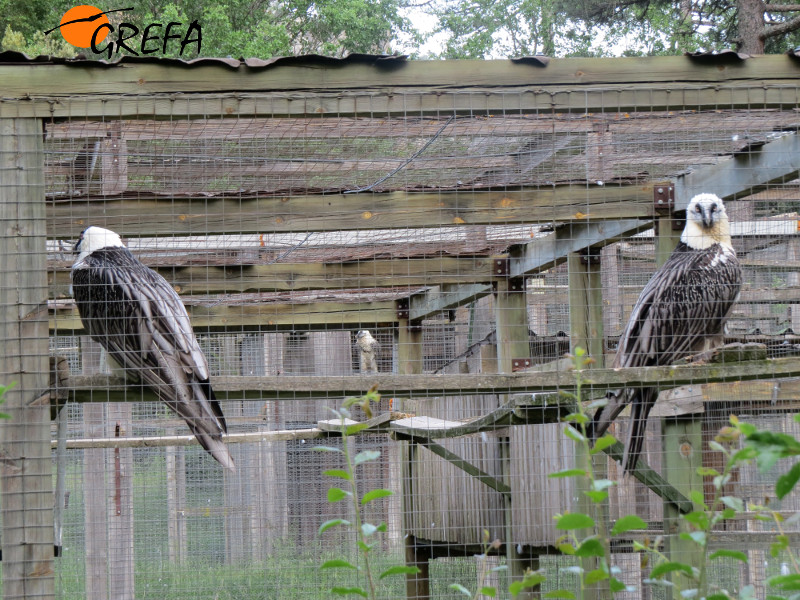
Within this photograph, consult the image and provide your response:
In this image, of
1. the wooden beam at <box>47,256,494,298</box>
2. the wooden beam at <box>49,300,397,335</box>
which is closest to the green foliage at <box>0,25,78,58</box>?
the wooden beam at <box>49,300,397,335</box>

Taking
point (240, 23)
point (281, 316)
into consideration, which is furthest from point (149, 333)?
point (240, 23)

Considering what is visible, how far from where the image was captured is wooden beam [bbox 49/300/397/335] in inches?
281

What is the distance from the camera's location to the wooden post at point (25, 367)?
3.11 metres

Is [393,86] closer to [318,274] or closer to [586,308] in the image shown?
[586,308]

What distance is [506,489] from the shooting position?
5793mm

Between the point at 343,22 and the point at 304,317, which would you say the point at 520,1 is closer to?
the point at 343,22

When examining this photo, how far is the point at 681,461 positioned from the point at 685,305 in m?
1.12

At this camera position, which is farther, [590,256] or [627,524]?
[590,256]

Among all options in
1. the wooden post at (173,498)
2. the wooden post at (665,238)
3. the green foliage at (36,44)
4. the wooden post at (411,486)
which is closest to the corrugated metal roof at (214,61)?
the wooden post at (665,238)

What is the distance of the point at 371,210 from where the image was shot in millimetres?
4559

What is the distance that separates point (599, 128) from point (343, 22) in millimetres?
11913

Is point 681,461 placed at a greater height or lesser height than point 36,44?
lesser

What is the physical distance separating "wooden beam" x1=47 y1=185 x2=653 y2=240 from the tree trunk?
9.33 metres

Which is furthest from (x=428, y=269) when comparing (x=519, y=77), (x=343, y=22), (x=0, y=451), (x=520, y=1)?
(x=520, y=1)
